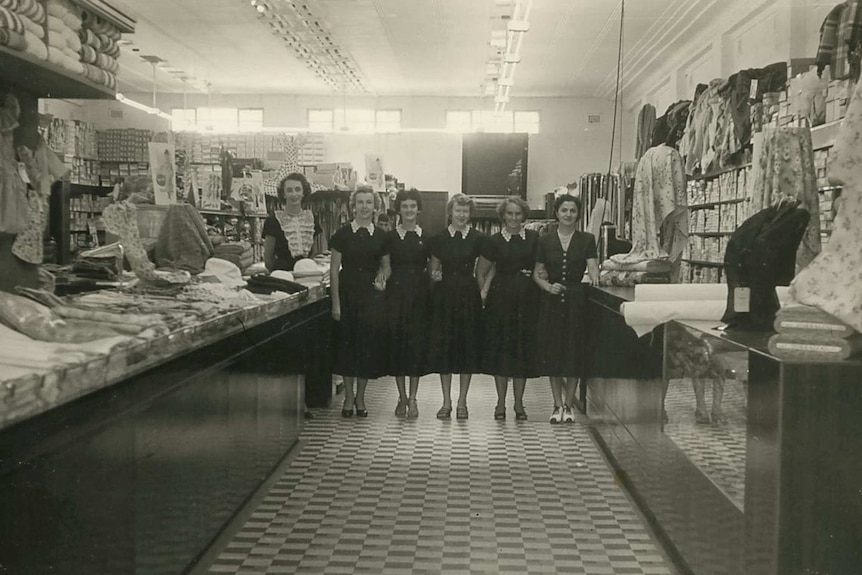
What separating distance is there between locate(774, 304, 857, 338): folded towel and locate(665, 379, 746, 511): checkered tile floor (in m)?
0.32

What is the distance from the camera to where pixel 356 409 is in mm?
7379

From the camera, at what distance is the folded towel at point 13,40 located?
10.3 feet

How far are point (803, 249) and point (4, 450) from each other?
3.46m

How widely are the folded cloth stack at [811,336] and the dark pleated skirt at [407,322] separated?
449 centimetres

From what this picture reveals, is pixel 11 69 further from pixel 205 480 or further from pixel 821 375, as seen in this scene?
pixel 821 375

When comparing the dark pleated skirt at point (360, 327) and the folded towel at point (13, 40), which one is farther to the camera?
the dark pleated skirt at point (360, 327)

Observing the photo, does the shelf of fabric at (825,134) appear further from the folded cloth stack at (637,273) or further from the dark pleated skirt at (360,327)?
the dark pleated skirt at (360,327)

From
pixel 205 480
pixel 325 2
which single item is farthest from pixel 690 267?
pixel 205 480

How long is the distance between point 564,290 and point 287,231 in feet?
7.00

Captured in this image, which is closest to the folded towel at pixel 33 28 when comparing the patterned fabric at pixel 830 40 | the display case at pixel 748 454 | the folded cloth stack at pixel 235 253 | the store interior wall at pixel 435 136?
the display case at pixel 748 454

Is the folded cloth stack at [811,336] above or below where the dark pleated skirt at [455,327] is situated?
above

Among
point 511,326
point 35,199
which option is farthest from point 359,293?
point 35,199

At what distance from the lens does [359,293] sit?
22.9 feet

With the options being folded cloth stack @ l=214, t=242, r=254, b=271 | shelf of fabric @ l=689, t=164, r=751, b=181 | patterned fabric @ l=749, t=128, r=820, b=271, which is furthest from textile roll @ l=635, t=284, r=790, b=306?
shelf of fabric @ l=689, t=164, r=751, b=181
